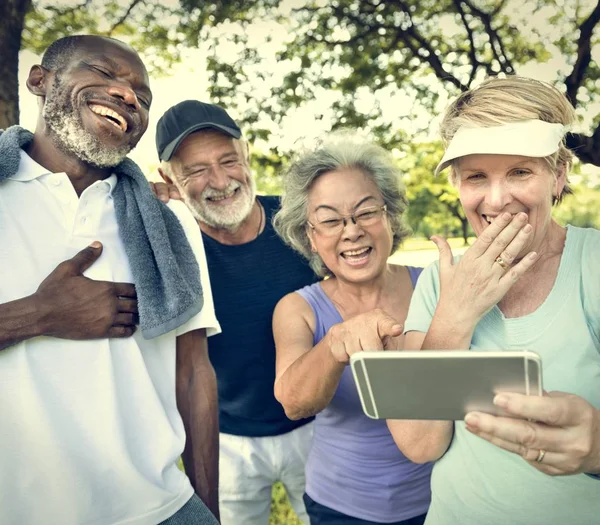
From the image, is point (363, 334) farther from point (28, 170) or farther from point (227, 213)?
point (227, 213)

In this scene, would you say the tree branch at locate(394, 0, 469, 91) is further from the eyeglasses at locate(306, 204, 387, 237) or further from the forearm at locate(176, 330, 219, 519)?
the forearm at locate(176, 330, 219, 519)

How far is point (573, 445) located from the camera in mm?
1248

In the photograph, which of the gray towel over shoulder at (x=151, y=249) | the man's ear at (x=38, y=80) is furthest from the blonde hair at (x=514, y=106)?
the man's ear at (x=38, y=80)

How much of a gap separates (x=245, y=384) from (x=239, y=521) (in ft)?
2.51

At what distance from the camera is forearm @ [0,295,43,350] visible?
5.61 ft

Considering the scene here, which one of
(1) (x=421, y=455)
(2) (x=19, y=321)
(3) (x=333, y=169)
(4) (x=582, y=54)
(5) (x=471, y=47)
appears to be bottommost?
(1) (x=421, y=455)

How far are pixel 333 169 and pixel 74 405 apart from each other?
1322mm

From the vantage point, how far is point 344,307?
2402 millimetres

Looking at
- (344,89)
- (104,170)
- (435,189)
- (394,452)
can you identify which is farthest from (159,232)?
(435,189)

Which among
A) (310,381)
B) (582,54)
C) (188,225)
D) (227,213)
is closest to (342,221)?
(188,225)

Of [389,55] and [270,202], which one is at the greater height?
[389,55]

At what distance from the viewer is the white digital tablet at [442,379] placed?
1138 millimetres

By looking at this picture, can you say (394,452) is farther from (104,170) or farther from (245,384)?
(104,170)

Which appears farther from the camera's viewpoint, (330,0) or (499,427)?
(330,0)
